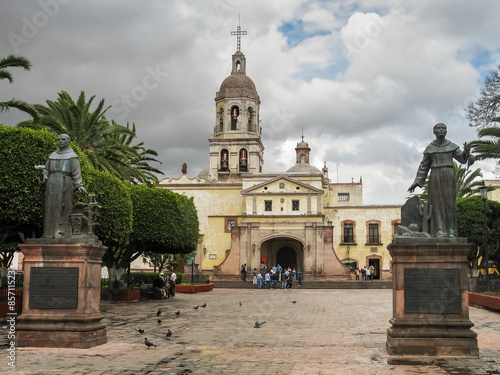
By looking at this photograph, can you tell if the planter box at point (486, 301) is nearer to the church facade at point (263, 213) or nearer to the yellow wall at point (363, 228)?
the church facade at point (263, 213)

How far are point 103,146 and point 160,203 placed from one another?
4.60m

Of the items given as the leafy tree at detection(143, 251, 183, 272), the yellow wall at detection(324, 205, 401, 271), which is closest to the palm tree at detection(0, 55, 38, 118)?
the leafy tree at detection(143, 251, 183, 272)

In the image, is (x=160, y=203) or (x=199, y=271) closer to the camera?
(x=160, y=203)

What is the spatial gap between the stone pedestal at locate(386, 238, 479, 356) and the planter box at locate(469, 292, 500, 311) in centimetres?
1143

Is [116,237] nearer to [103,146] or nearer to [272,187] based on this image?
[103,146]

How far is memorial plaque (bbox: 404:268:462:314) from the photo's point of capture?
9930 mm

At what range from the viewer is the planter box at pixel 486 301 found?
2028 cm

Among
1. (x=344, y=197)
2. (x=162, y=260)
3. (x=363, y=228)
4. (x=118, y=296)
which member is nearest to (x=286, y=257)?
(x=363, y=228)

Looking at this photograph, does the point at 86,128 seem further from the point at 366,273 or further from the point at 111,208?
the point at 366,273

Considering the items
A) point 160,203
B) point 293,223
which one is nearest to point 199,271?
point 293,223

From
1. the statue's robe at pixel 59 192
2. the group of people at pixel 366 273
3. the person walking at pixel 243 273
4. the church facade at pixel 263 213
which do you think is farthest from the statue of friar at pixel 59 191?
the group of people at pixel 366 273

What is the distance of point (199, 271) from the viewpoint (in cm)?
5762

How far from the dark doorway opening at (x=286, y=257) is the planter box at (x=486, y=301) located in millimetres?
32248

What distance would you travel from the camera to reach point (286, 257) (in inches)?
2223
